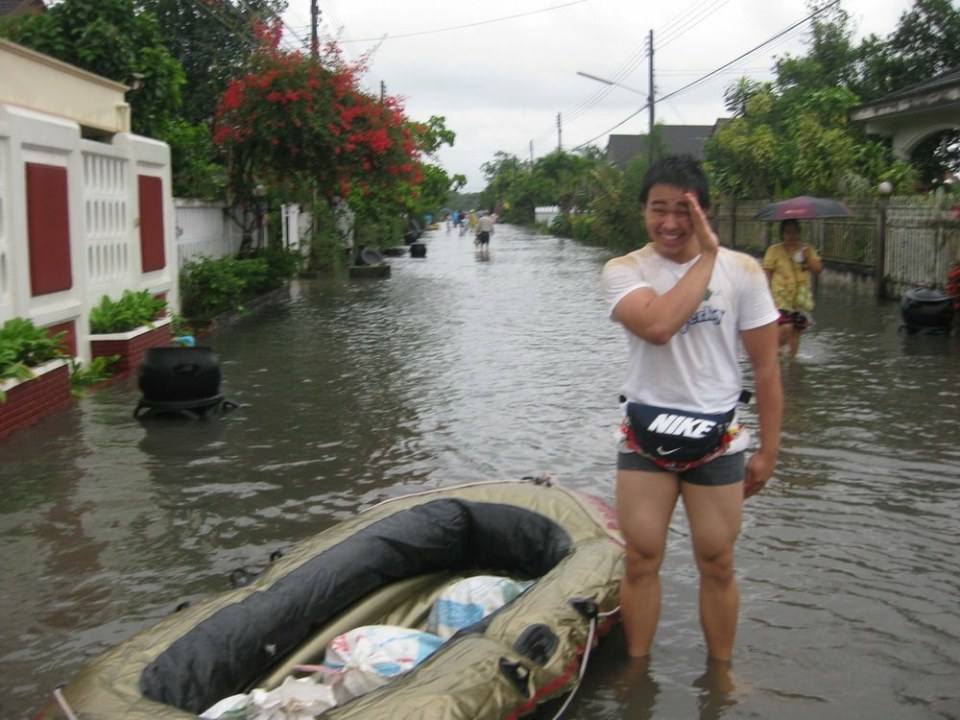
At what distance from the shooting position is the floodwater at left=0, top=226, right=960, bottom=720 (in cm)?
475

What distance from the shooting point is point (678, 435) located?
402cm

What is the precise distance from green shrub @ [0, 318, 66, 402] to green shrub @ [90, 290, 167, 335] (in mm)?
1881

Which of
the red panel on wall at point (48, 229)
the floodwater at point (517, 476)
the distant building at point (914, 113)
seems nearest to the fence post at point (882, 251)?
the distant building at point (914, 113)

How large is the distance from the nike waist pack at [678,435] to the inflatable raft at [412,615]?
2.29ft

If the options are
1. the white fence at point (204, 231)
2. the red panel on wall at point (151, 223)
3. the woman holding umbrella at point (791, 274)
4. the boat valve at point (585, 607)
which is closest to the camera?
the boat valve at point (585, 607)

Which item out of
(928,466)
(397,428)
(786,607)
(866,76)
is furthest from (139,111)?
(866,76)

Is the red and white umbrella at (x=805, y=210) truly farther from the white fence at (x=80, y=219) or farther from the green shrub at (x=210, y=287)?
the green shrub at (x=210, y=287)

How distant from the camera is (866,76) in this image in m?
37.5

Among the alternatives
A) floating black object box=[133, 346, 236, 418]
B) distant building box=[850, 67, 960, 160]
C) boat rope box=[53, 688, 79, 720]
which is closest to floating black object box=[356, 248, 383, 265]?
distant building box=[850, 67, 960, 160]

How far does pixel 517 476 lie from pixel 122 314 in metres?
6.44

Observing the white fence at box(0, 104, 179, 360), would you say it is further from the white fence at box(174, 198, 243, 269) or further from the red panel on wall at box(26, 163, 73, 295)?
the white fence at box(174, 198, 243, 269)

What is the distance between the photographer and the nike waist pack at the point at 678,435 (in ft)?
13.2

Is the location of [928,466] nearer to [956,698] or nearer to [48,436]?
[956,698]

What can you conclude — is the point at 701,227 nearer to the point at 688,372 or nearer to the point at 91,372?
the point at 688,372
